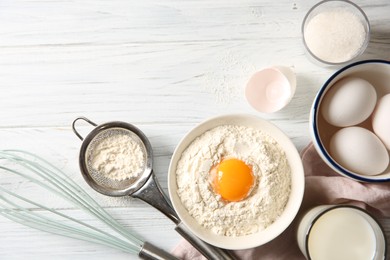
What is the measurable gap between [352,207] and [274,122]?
25cm

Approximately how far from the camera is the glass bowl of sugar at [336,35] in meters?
1.11

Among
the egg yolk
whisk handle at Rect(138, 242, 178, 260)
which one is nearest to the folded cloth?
whisk handle at Rect(138, 242, 178, 260)

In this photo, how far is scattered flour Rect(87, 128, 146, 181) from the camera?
111 cm

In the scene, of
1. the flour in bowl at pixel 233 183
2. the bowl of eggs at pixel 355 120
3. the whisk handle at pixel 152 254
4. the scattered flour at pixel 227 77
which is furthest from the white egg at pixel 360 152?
the whisk handle at pixel 152 254

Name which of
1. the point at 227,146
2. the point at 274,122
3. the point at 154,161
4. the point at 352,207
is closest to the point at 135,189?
the point at 154,161

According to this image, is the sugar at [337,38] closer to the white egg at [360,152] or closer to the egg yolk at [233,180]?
the white egg at [360,152]

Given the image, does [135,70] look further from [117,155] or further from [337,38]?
[337,38]

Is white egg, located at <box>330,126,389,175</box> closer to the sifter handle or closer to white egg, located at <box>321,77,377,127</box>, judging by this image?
white egg, located at <box>321,77,377,127</box>

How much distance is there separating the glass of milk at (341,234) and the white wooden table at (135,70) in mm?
232

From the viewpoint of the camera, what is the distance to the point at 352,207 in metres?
1.00

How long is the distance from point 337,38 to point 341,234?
0.41 metres

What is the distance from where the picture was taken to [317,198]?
3.63 feet

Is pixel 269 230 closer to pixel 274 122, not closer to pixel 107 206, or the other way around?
pixel 274 122

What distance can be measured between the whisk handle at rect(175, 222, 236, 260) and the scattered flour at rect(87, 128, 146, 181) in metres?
0.15
